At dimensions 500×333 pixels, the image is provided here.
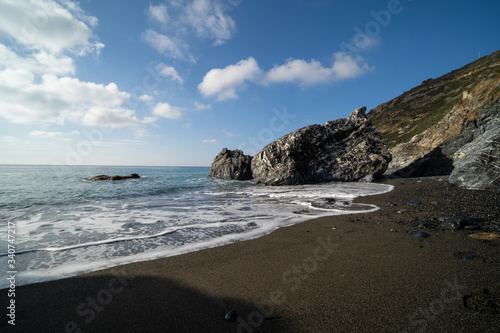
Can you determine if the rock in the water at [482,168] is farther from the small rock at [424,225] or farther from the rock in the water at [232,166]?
the rock in the water at [232,166]

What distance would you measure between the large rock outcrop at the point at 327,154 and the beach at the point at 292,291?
51.6 feet

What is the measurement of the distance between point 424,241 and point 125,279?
5.95 metres

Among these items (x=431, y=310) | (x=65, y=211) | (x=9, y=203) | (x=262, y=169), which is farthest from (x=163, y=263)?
Answer: (x=262, y=169)

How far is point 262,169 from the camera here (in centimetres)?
2258

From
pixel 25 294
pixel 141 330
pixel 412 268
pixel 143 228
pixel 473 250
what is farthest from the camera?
pixel 143 228

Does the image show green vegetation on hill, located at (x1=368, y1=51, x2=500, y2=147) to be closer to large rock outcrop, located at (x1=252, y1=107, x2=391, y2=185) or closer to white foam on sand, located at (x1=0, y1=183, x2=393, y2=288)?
large rock outcrop, located at (x1=252, y1=107, x2=391, y2=185)

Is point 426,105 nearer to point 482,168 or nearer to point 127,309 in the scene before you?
point 482,168

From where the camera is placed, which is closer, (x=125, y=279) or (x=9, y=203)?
(x=125, y=279)

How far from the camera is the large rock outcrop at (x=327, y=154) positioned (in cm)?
1969

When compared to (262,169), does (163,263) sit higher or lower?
lower

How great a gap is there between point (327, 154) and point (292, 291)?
66.6ft

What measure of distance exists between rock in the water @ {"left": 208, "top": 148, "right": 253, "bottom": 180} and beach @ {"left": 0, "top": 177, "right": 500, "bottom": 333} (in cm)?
2579

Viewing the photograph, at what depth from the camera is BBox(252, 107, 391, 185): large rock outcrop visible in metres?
19.7

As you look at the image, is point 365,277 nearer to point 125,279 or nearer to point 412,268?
point 412,268
